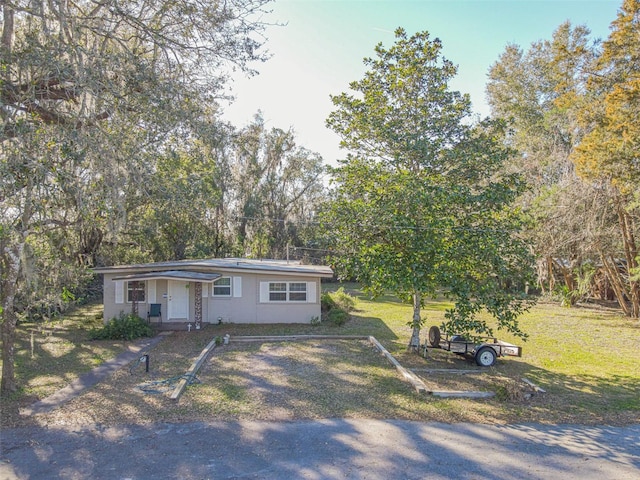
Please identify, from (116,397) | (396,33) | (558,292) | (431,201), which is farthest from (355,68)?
(558,292)

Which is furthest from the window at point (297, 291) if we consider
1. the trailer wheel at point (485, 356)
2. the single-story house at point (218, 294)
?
the trailer wheel at point (485, 356)

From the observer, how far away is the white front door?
1545 cm

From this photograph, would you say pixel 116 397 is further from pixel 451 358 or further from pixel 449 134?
A: pixel 449 134

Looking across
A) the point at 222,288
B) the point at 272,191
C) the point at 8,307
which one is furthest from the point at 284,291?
the point at 272,191

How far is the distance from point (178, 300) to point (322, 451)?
36.9 ft

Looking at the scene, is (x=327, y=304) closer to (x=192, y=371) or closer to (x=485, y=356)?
(x=485, y=356)

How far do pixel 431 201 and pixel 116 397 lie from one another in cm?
775

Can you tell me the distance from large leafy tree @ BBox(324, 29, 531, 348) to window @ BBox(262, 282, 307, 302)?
5364mm

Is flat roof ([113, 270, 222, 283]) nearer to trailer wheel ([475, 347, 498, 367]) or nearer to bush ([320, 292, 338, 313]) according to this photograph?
bush ([320, 292, 338, 313])

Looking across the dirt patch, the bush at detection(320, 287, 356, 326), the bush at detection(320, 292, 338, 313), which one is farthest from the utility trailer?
the bush at detection(320, 292, 338, 313)

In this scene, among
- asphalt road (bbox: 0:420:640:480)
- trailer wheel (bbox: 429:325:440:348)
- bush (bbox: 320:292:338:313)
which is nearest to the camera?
asphalt road (bbox: 0:420:640:480)

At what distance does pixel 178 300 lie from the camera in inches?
611

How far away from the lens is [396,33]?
12.7 metres

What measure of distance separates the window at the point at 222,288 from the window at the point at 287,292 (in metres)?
1.54
